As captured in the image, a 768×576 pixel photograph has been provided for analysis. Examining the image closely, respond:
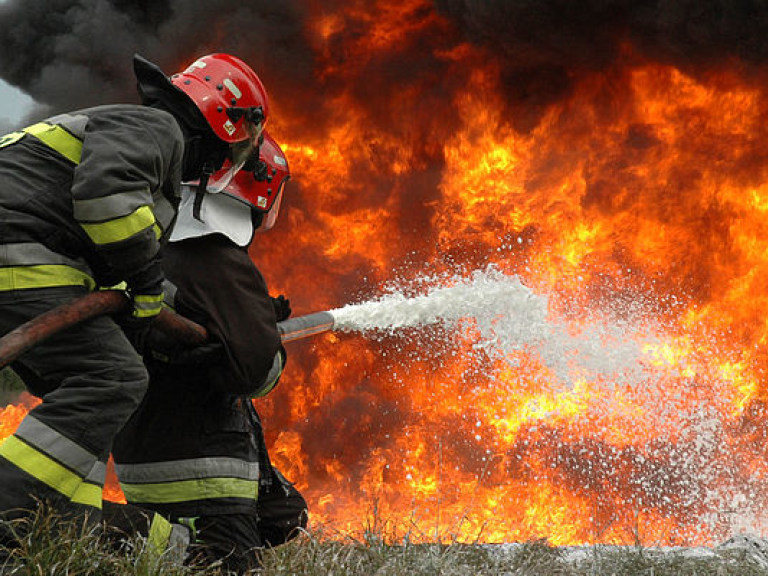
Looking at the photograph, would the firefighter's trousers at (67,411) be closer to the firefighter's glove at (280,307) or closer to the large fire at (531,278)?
the firefighter's glove at (280,307)

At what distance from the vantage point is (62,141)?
9.92 ft

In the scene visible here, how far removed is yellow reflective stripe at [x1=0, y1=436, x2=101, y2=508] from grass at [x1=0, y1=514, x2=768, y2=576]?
0.12 meters

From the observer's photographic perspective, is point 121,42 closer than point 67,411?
No

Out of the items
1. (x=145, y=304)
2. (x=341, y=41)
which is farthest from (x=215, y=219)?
(x=341, y=41)

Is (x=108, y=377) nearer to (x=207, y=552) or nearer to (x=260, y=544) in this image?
(x=207, y=552)

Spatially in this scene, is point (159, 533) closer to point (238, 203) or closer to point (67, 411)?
point (67, 411)

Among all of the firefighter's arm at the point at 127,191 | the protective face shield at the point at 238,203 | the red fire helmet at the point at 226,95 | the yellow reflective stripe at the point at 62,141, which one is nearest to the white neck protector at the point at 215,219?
the protective face shield at the point at 238,203

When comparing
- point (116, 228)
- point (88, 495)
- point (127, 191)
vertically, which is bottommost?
point (88, 495)

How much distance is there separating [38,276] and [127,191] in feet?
1.45

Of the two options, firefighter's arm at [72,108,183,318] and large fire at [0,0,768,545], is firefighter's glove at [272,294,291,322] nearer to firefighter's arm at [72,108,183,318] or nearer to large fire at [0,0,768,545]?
firefighter's arm at [72,108,183,318]

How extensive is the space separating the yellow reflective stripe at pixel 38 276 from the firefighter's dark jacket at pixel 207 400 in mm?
649

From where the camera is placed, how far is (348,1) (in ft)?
30.1

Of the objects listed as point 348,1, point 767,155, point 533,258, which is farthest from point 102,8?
point 767,155

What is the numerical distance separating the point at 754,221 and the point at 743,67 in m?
1.55
